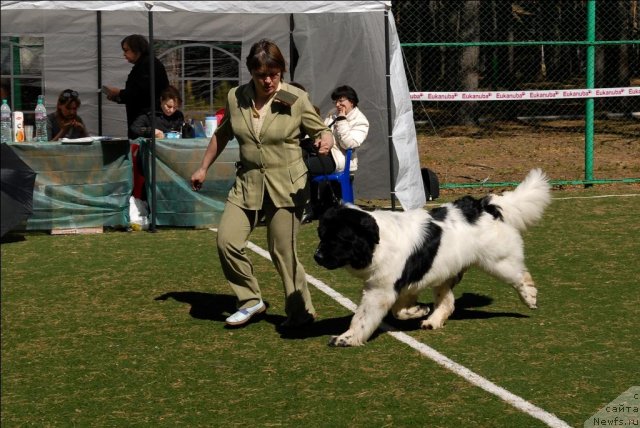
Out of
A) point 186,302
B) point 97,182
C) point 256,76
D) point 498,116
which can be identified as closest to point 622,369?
point 256,76

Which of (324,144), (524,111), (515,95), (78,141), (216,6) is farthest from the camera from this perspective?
(524,111)

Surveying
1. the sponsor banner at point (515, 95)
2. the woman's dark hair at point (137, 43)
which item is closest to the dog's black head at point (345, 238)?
the woman's dark hair at point (137, 43)

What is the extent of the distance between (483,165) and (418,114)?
878 centimetres

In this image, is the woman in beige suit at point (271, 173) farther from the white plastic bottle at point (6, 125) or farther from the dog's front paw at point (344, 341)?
the white plastic bottle at point (6, 125)

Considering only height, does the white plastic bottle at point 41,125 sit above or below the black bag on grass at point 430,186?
above

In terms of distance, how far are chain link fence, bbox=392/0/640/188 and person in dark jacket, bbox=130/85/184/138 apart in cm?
324

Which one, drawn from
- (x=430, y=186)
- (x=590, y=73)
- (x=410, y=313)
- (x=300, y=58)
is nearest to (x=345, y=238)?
(x=410, y=313)

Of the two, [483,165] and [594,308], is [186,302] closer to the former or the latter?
[594,308]

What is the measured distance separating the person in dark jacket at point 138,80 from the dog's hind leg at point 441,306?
556 centimetres

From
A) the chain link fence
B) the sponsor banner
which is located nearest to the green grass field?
the sponsor banner

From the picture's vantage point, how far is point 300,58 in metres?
13.8

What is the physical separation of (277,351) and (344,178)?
499cm

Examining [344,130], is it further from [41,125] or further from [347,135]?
[41,125]

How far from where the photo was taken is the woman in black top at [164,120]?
11.8 meters
